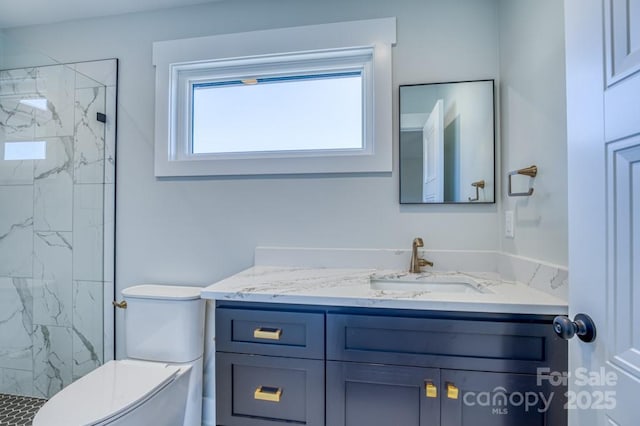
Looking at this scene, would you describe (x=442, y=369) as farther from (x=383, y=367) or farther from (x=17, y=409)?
(x=17, y=409)

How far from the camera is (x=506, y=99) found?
58.9 inches

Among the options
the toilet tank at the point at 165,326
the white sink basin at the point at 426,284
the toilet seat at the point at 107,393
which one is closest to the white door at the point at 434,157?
the white sink basin at the point at 426,284

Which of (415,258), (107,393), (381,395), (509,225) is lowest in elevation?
(107,393)

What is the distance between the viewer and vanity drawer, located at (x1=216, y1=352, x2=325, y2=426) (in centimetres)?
112

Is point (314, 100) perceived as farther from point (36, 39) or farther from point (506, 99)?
point (36, 39)

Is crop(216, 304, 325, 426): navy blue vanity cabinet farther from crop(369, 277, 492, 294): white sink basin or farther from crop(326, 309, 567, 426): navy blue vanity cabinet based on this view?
crop(369, 277, 492, 294): white sink basin

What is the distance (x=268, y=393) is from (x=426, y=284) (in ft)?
2.69

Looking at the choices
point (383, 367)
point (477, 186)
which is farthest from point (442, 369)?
point (477, 186)

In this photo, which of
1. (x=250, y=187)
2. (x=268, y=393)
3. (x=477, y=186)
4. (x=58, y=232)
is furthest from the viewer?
(x=58, y=232)

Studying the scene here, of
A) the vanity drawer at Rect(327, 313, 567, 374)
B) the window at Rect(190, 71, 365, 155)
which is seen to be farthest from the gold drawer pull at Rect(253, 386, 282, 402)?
the window at Rect(190, 71, 365, 155)

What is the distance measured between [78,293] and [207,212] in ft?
3.19

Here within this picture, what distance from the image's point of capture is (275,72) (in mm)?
1808

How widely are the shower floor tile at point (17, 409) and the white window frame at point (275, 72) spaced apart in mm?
1530

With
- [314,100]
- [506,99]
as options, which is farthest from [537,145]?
[314,100]
